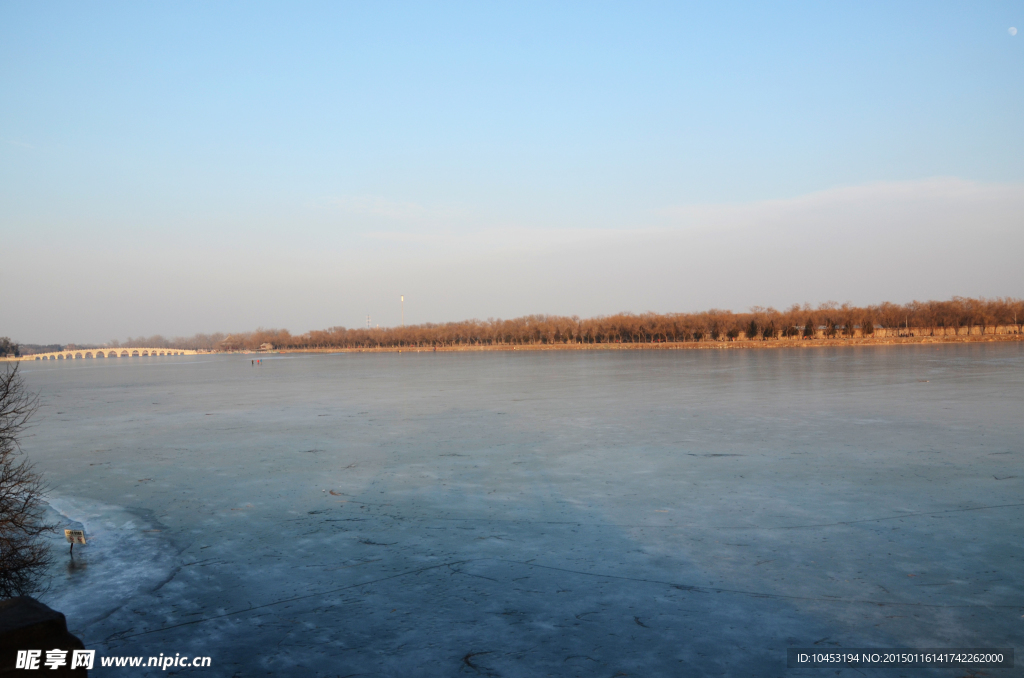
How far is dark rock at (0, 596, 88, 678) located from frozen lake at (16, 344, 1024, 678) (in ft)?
6.69

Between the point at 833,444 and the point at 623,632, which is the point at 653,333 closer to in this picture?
the point at 833,444

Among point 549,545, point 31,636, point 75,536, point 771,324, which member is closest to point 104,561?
point 75,536

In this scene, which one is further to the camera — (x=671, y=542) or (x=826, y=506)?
(x=826, y=506)

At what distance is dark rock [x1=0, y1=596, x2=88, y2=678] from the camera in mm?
2402

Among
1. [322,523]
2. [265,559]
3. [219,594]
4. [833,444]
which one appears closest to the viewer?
[219,594]

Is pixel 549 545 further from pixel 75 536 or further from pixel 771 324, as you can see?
pixel 771 324

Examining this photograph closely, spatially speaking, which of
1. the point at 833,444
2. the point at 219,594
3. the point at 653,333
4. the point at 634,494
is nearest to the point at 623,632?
the point at 219,594

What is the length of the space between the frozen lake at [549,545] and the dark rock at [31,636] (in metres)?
2.04

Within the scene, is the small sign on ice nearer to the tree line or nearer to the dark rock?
the dark rock

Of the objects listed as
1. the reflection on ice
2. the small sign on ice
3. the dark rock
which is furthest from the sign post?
the dark rock

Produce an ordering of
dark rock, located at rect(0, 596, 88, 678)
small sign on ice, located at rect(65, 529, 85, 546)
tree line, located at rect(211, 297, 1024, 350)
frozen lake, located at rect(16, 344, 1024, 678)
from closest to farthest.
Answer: dark rock, located at rect(0, 596, 88, 678) → frozen lake, located at rect(16, 344, 1024, 678) → small sign on ice, located at rect(65, 529, 85, 546) → tree line, located at rect(211, 297, 1024, 350)

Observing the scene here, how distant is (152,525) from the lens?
812cm

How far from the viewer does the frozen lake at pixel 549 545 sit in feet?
15.1

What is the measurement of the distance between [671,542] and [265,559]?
4222 millimetres
